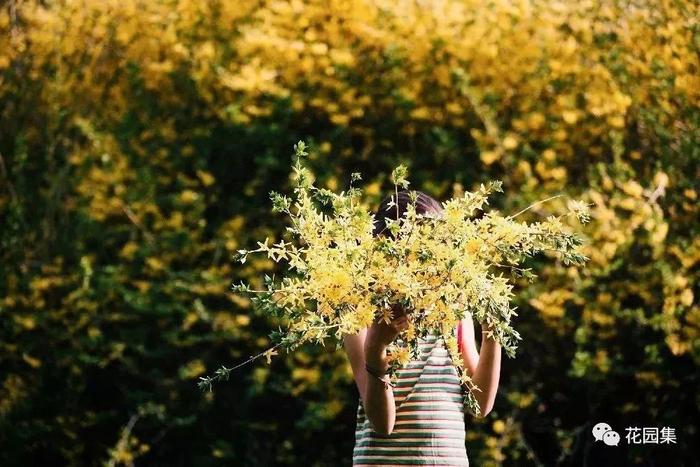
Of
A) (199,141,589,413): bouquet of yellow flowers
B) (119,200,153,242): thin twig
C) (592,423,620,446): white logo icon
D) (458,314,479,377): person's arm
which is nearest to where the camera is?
(199,141,589,413): bouquet of yellow flowers

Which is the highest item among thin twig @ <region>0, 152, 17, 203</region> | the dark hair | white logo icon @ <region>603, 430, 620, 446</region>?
thin twig @ <region>0, 152, 17, 203</region>

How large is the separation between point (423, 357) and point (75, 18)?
309cm

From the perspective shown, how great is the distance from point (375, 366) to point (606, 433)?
225 centimetres

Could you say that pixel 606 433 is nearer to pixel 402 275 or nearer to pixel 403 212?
pixel 403 212

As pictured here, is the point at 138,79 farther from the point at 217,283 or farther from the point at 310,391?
the point at 310,391

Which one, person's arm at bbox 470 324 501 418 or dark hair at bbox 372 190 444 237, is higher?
dark hair at bbox 372 190 444 237

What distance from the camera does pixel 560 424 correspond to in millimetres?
4109

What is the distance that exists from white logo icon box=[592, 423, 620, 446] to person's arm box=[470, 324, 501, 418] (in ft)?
6.28

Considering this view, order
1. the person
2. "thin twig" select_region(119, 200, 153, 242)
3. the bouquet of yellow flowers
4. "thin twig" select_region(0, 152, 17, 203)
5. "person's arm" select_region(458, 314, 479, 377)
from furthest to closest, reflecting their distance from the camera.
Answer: "thin twig" select_region(0, 152, 17, 203) → "thin twig" select_region(119, 200, 153, 242) → "person's arm" select_region(458, 314, 479, 377) → the person → the bouquet of yellow flowers

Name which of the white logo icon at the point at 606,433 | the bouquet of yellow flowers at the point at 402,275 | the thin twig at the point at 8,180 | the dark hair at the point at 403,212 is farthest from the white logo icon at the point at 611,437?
the thin twig at the point at 8,180

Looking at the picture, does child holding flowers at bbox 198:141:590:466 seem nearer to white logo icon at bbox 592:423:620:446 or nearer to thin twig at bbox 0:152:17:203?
white logo icon at bbox 592:423:620:446

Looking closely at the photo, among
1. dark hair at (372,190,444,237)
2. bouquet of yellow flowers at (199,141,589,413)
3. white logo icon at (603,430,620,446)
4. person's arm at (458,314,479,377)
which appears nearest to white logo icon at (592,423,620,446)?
white logo icon at (603,430,620,446)

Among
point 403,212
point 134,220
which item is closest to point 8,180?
point 134,220

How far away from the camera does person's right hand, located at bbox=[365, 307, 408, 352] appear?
6.27ft
